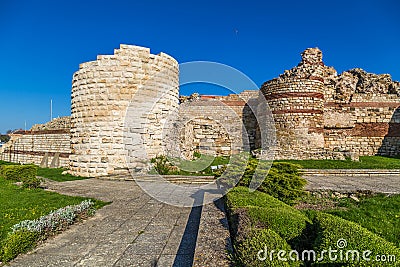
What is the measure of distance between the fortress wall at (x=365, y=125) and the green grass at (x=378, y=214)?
13.0 metres

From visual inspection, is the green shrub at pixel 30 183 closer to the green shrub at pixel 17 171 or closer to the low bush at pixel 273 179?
the green shrub at pixel 17 171

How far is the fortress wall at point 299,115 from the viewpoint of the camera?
17.1 metres

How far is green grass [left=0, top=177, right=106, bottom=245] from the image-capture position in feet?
16.4

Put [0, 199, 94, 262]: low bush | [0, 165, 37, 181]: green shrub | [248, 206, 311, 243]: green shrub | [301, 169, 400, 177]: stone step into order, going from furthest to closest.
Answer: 1. [301, 169, 400, 177]: stone step
2. [0, 165, 37, 181]: green shrub
3. [0, 199, 94, 262]: low bush
4. [248, 206, 311, 243]: green shrub

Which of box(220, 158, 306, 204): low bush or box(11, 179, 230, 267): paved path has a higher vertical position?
box(220, 158, 306, 204): low bush

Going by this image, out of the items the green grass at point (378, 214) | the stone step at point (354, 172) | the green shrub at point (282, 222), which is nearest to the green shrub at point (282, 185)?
the green grass at point (378, 214)

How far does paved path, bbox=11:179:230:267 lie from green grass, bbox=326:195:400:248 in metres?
2.50

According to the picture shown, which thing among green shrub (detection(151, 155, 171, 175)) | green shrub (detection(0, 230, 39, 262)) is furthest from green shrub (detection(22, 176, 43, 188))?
green shrub (detection(0, 230, 39, 262))

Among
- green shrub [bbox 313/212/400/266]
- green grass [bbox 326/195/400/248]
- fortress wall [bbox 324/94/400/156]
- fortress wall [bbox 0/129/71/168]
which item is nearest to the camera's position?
green shrub [bbox 313/212/400/266]

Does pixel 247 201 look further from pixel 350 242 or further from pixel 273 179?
pixel 350 242

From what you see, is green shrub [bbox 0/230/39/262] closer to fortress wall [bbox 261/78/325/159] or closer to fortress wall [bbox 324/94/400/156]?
fortress wall [bbox 261/78/325/159]

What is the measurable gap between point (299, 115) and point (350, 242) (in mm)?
15981

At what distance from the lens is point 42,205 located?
603 centimetres

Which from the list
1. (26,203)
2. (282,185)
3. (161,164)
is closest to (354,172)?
(282,185)
